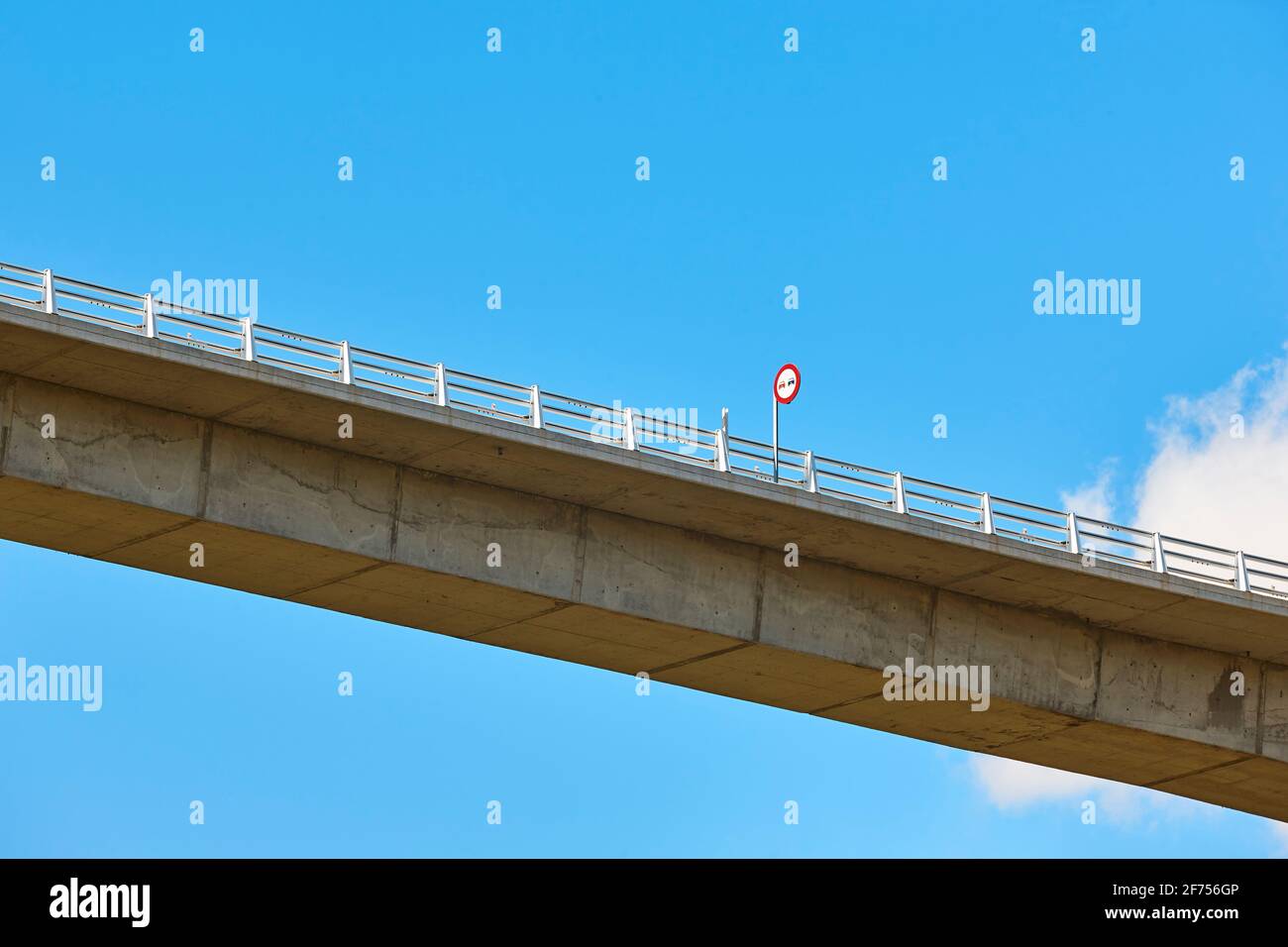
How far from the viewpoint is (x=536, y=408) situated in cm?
3769

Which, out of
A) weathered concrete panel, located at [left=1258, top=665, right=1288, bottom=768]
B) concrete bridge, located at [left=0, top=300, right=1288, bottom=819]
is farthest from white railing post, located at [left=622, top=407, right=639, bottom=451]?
weathered concrete panel, located at [left=1258, top=665, right=1288, bottom=768]

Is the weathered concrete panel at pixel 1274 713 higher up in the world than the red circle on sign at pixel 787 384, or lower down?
lower down

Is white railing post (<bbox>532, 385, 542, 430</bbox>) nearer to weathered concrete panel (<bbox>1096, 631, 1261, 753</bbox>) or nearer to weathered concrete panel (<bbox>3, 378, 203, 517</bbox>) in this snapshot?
weathered concrete panel (<bbox>3, 378, 203, 517</bbox>)

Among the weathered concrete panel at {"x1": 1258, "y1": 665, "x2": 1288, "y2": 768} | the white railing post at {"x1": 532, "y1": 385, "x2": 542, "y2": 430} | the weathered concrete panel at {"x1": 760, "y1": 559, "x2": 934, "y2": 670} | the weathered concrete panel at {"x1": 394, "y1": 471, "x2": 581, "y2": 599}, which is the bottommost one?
the weathered concrete panel at {"x1": 1258, "y1": 665, "x2": 1288, "y2": 768}

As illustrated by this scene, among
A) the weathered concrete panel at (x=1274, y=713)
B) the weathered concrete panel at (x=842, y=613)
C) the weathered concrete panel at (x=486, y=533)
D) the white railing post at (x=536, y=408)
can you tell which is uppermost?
the white railing post at (x=536, y=408)

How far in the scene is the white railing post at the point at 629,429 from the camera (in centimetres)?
3825

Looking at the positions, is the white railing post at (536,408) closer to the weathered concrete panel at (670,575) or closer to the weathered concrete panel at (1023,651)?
the weathered concrete panel at (670,575)

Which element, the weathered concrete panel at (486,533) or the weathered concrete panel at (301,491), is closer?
the weathered concrete panel at (301,491)

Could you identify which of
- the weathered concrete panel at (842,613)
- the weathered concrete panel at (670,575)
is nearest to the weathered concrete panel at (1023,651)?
the weathered concrete panel at (842,613)

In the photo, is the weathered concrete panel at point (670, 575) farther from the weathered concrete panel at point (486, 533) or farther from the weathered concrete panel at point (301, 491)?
the weathered concrete panel at point (301, 491)

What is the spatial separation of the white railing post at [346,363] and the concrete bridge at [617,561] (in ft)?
0.58

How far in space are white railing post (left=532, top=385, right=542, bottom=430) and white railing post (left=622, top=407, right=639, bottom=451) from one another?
1498 mm

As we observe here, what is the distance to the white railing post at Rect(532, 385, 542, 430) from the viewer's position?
37.6 metres

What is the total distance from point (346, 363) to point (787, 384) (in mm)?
8710
